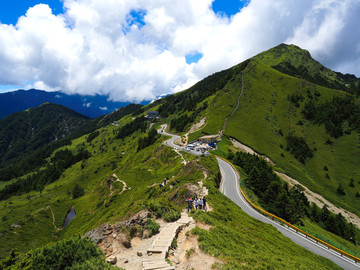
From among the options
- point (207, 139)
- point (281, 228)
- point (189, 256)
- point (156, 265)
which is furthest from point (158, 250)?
point (207, 139)

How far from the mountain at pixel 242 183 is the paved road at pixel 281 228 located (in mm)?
3212

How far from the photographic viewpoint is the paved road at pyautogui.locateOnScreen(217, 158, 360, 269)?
2628 cm

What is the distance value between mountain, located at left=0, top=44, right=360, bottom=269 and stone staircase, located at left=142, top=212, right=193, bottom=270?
4.71ft

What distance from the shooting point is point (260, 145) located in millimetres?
108875

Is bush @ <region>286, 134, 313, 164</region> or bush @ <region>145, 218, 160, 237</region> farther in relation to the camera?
bush @ <region>286, 134, 313, 164</region>

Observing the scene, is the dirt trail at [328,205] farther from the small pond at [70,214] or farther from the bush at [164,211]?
the small pond at [70,214]

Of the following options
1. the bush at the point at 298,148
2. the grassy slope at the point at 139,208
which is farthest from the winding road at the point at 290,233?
the bush at the point at 298,148

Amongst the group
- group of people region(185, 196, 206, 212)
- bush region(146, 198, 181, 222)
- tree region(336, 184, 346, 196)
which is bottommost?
bush region(146, 198, 181, 222)

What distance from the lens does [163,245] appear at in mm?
15203

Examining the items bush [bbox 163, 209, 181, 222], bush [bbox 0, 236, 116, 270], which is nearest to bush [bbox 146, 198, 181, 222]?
bush [bbox 163, 209, 181, 222]

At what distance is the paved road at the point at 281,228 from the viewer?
2628 centimetres

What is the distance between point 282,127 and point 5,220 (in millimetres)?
177274

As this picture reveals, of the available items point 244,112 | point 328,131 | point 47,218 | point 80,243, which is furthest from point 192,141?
point 328,131

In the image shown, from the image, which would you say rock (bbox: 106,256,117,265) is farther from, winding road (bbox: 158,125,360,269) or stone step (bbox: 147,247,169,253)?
winding road (bbox: 158,125,360,269)
